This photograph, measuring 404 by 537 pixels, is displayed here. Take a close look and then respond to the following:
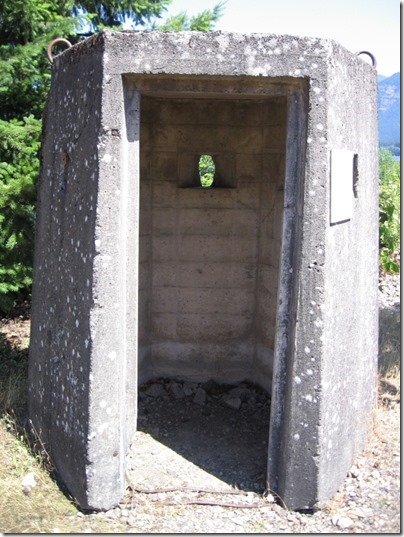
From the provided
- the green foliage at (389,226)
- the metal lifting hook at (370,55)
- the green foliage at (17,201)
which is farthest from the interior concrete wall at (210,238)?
the green foliage at (389,226)

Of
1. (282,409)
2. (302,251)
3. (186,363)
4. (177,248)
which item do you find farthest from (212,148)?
(282,409)

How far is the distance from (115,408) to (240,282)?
274 cm

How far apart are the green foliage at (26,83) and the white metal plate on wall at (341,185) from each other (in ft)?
10.1

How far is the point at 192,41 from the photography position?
3541 mm

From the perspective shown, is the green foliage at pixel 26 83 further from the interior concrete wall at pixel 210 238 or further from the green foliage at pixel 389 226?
the green foliage at pixel 389 226

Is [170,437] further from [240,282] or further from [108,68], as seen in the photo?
[108,68]

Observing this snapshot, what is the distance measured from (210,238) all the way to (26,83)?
2.91 meters

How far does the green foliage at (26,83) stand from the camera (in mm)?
5699

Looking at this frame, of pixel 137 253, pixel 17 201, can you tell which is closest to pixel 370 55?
pixel 137 253

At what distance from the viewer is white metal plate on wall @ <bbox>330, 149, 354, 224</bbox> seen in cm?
367

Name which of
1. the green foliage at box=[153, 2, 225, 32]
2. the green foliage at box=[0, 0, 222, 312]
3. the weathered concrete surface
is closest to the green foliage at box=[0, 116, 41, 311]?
the green foliage at box=[0, 0, 222, 312]

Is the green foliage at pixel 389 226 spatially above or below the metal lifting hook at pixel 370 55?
below

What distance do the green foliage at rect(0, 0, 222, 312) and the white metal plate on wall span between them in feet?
10.1

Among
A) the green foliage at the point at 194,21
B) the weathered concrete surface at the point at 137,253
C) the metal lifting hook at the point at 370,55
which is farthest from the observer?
the green foliage at the point at 194,21
